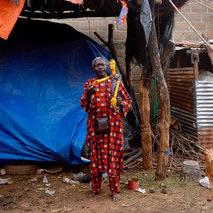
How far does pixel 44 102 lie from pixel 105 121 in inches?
71.4

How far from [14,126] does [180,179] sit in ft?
8.82

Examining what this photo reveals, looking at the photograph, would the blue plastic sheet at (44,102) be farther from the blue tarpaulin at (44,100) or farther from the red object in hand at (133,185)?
the red object in hand at (133,185)

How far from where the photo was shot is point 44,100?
21.0 ft

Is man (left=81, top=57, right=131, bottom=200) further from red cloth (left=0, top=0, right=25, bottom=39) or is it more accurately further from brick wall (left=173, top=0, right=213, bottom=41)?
brick wall (left=173, top=0, right=213, bottom=41)

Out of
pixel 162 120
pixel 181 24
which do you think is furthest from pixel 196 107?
pixel 181 24

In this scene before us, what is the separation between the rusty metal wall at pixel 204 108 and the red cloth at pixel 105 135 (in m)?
2.38

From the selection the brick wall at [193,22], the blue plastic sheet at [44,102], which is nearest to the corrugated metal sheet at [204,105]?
the blue plastic sheet at [44,102]

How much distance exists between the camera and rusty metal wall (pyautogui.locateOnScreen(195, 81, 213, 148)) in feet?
23.0

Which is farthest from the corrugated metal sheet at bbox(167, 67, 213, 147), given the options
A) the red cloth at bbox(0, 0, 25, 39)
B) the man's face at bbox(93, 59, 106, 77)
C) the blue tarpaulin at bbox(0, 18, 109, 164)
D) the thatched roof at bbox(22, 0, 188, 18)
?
the red cloth at bbox(0, 0, 25, 39)

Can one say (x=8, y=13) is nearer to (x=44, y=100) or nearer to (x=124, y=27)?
(x=44, y=100)

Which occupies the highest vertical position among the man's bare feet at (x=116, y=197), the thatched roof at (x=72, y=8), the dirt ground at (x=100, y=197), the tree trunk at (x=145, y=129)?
the thatched roof at (x=72, y=8)

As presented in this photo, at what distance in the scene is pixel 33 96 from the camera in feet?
20.9

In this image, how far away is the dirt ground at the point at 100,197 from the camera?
4.87m

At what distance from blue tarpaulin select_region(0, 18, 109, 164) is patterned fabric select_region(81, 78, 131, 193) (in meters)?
0.90
